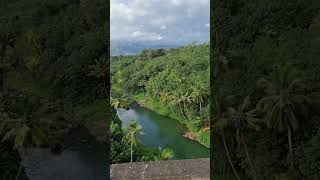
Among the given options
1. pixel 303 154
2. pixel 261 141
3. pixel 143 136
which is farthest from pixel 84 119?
pixel 143 136

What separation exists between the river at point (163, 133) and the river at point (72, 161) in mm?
6901

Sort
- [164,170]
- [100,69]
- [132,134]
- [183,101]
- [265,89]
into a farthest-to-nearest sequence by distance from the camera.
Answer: [183,101], [132,134], [164,170], [100,69], [265,89]

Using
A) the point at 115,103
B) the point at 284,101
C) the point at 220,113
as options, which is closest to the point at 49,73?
the point at 220,113

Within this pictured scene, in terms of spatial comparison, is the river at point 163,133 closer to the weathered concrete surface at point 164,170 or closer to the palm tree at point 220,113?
the weathered concrete surface at point 164,170

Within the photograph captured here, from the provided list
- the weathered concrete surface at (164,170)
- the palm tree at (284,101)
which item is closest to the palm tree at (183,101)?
the weathered concrete surface at (164,170)

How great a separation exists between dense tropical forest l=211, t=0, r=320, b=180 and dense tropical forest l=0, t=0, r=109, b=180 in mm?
3286

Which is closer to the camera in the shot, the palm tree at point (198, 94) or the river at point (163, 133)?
the river at point (163, 133)

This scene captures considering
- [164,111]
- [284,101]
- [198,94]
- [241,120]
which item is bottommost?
[164,111]

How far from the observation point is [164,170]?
17469mm

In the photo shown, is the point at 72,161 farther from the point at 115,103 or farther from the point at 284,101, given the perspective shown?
the point at 115,103

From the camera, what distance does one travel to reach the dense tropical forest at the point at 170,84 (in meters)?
21.3

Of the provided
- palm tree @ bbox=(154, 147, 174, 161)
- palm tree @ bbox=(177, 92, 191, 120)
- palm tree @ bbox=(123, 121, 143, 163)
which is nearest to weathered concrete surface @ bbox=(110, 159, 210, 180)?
palm tree @ bbox=(123, 121, 143, 163)

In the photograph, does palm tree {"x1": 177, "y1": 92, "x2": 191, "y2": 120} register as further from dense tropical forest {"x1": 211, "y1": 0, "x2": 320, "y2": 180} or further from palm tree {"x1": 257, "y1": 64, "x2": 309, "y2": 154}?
palm tree {"x1": 257, "y1": 64, "x2": 309, "y2": 154}

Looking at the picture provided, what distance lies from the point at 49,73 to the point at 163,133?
952 cm
